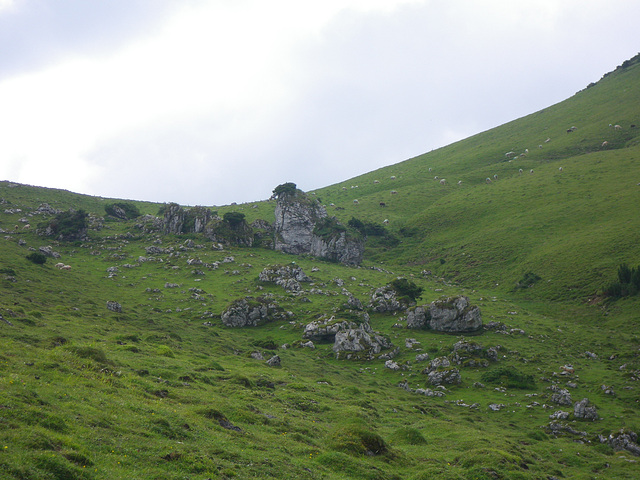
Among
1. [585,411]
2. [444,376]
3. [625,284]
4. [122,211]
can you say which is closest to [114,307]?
[444,376]

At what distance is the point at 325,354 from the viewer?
→ 5559cm

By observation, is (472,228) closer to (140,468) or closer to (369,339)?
(369,339)

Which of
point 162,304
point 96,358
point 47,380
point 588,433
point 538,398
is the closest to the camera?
point 47,380

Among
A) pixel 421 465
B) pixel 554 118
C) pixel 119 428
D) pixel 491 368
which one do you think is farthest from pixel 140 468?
pixel 554 118

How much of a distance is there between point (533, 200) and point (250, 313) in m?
92.4

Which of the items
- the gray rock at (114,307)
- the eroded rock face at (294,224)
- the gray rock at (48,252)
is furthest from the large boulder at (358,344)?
the gray rock at (48,252)

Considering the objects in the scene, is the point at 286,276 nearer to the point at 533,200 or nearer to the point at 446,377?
the point at 446,377

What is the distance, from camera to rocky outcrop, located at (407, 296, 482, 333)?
197 ft

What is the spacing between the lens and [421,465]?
81.5 ft

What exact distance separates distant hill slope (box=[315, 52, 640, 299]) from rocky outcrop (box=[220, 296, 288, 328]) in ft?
158

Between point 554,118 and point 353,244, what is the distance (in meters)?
137

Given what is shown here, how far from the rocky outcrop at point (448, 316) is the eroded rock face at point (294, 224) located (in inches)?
1966

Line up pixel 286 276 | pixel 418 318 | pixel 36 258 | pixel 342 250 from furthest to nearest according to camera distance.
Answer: pixel 342 250
pixel 286 276
pixel 36 258
pixel 418 318

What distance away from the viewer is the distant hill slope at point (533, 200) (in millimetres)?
81350
